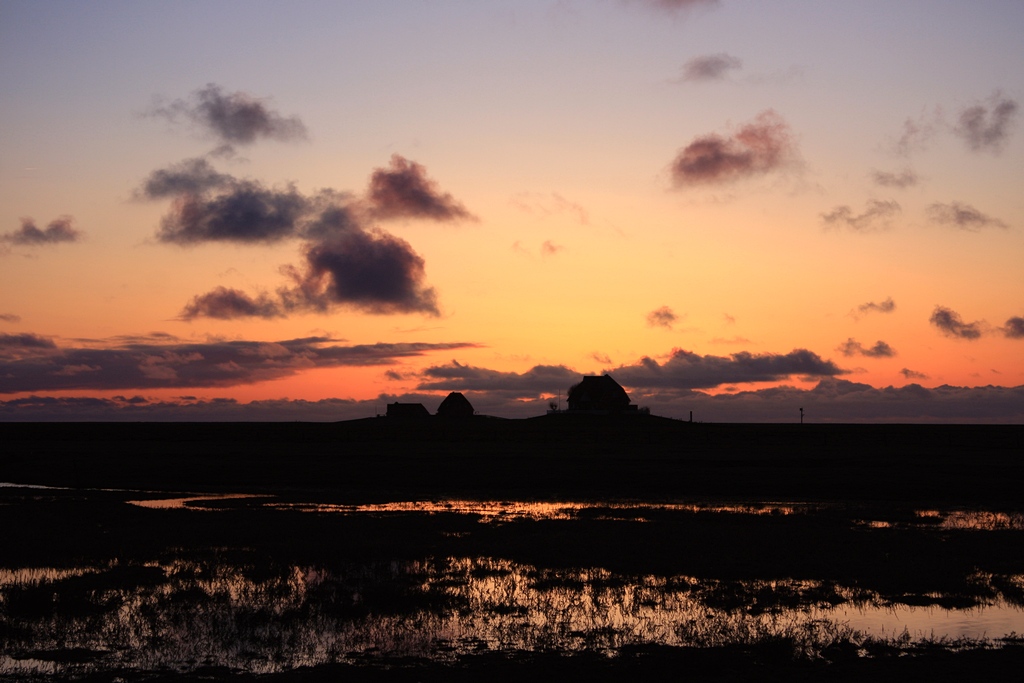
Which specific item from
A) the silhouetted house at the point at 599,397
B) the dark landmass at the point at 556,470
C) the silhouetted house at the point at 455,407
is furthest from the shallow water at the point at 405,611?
the silhouetted house at the point at 455,407

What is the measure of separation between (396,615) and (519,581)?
420cm

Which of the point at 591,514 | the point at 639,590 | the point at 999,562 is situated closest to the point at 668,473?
the point at 591,514

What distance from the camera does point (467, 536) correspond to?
2827cm

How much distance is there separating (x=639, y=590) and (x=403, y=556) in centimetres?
733

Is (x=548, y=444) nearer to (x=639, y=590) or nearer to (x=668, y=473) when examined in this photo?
(x=668, y=473)

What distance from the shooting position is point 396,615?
1722 cm

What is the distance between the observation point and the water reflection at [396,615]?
14.6m

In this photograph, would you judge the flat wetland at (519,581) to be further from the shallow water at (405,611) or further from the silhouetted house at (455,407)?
the silhouetted house at (455,407)

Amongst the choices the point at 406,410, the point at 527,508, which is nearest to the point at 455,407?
the point at 406,410

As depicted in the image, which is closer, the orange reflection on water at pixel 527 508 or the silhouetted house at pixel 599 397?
the orange reflection on water at pixel 527 508

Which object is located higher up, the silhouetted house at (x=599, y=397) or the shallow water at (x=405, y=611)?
the silhouetted house at (x=599, y=397)

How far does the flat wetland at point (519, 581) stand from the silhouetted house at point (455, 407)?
116647mm

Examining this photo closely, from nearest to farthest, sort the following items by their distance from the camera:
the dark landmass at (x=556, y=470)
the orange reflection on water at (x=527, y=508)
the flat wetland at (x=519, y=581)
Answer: the flat wetland at (x=519, y=581)
the orange reflection on water at (x=527, y=508)
the dark landmass at (x=556, y=470)

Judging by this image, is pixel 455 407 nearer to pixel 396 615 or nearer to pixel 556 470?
pixel 556 470
